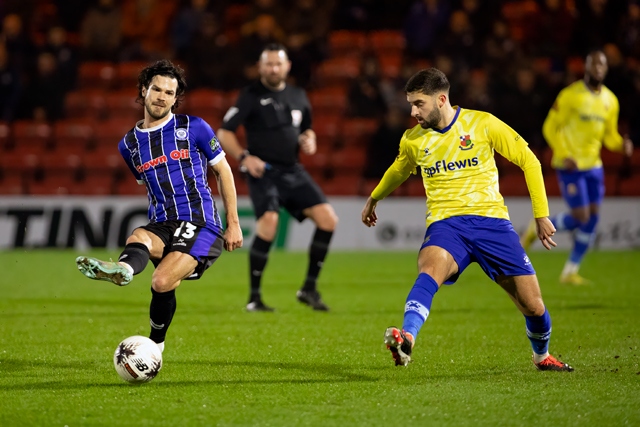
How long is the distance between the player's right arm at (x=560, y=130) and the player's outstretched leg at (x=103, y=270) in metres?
6.99

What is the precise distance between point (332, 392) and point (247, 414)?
2.31ft

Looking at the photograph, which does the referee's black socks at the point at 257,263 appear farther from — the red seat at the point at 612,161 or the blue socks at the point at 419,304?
the red seat at the point at 612,161

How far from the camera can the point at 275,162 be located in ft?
30.3

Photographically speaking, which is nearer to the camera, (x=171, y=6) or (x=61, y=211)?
(x=61, y=211)

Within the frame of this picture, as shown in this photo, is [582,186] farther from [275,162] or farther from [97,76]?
[97,76]

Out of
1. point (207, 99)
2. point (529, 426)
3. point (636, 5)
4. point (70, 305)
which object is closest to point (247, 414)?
point (529, 426)

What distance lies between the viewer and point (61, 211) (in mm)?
15094

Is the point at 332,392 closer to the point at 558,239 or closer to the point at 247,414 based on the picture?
the point at 247,414

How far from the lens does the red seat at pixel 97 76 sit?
59.8 feet

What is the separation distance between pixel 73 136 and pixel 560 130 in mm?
9320

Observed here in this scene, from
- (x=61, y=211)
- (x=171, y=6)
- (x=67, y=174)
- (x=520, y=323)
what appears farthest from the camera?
(x=171, y=6)

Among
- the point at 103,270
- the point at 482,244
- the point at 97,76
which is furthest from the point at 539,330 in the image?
the point at 97,76

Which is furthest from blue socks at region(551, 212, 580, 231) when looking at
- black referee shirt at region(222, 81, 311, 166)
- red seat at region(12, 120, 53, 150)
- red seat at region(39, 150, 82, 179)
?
red seat at region(12, 120, 53, 150)

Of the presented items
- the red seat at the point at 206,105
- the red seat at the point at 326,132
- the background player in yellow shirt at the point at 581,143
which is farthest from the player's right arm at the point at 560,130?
the red seat at the point at 206,105
